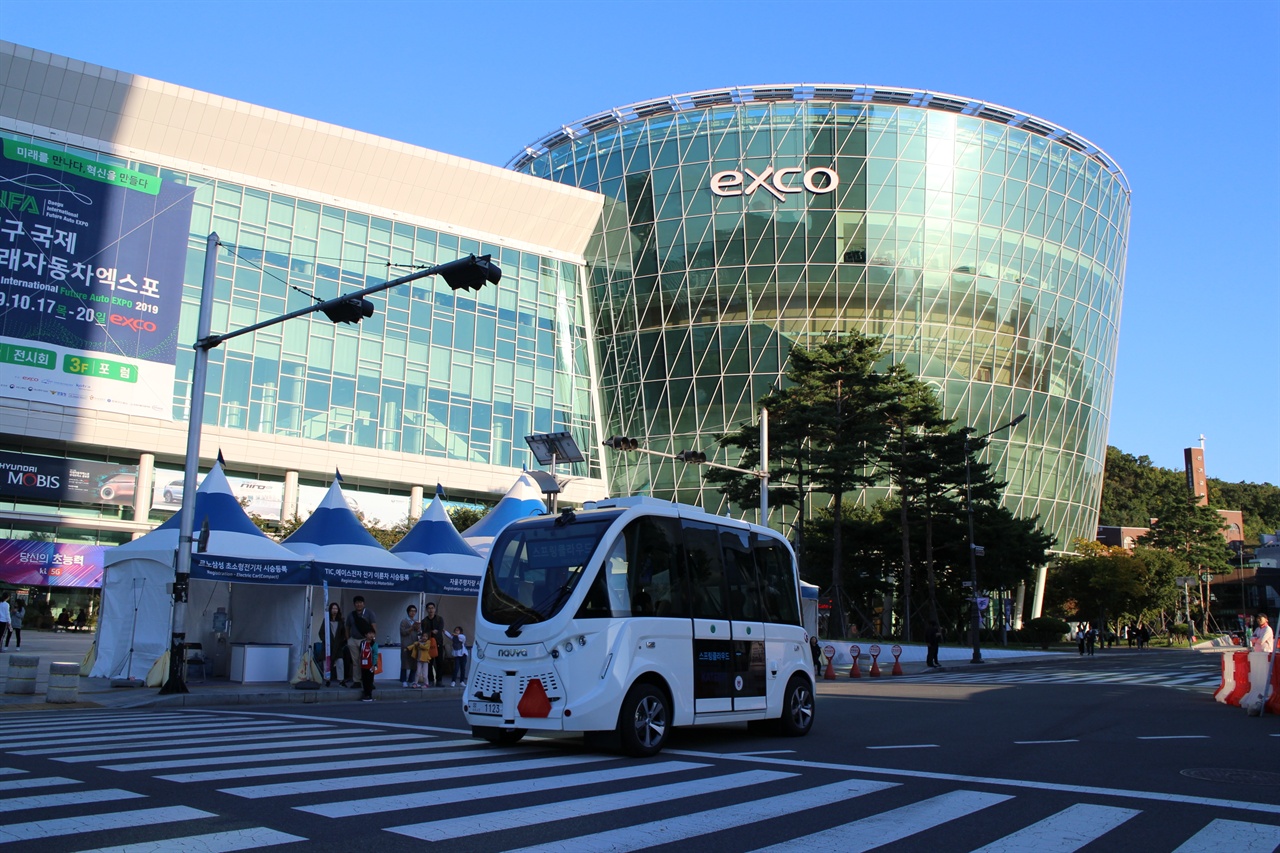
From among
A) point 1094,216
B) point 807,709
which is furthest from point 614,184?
point 807,709

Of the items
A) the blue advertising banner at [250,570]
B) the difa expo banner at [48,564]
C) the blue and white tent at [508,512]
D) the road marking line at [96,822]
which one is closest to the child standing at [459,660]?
the blue advertising banner at [250,570]

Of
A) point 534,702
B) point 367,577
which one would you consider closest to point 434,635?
point 367,577

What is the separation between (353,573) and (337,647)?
2.02m

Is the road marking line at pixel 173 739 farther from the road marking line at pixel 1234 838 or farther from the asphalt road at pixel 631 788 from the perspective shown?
the road marking line at pixel 1234 838

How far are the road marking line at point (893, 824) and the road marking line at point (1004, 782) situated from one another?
742 mm

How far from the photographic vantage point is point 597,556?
11.1 m

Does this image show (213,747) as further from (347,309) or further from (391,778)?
(347,309)

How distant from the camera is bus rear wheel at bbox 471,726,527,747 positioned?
11.6m

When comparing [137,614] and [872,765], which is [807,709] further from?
[137,614]

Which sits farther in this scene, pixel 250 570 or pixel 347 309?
pixel 250 570

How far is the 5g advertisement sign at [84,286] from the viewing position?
45.8 meters

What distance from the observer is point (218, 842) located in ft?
20.2

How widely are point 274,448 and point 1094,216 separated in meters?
53.3

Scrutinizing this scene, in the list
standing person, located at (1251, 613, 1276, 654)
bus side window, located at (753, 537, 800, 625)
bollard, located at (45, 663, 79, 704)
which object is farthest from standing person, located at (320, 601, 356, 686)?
standing person, located at (1251, 613, 1276, 654)
